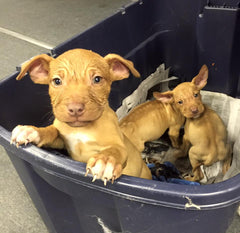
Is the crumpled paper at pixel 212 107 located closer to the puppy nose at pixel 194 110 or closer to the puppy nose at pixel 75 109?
the puppy nose at pixel 194 110

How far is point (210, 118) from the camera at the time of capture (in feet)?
4.58

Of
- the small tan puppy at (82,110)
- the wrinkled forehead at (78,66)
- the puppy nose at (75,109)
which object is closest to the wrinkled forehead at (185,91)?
the small tan puppy at (82,110)

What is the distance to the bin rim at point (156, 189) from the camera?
61 cm

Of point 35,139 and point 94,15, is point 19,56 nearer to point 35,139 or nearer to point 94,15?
point 94,15

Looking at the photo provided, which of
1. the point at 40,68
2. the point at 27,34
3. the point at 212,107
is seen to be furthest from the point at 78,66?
the point at 27,34

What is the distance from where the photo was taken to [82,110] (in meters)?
0.74

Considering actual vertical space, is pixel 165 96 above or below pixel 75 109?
below

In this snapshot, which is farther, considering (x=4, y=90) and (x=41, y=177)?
(x=4, y=90)

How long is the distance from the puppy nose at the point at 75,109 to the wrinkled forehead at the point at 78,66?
8cm

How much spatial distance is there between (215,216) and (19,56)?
218 cm

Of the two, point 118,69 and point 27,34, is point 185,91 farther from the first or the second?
point 27,34

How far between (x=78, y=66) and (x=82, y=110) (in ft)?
0.41

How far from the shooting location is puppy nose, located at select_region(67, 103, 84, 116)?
729 mm

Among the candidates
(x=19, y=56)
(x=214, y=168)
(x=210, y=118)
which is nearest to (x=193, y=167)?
(x=214, y=168)
